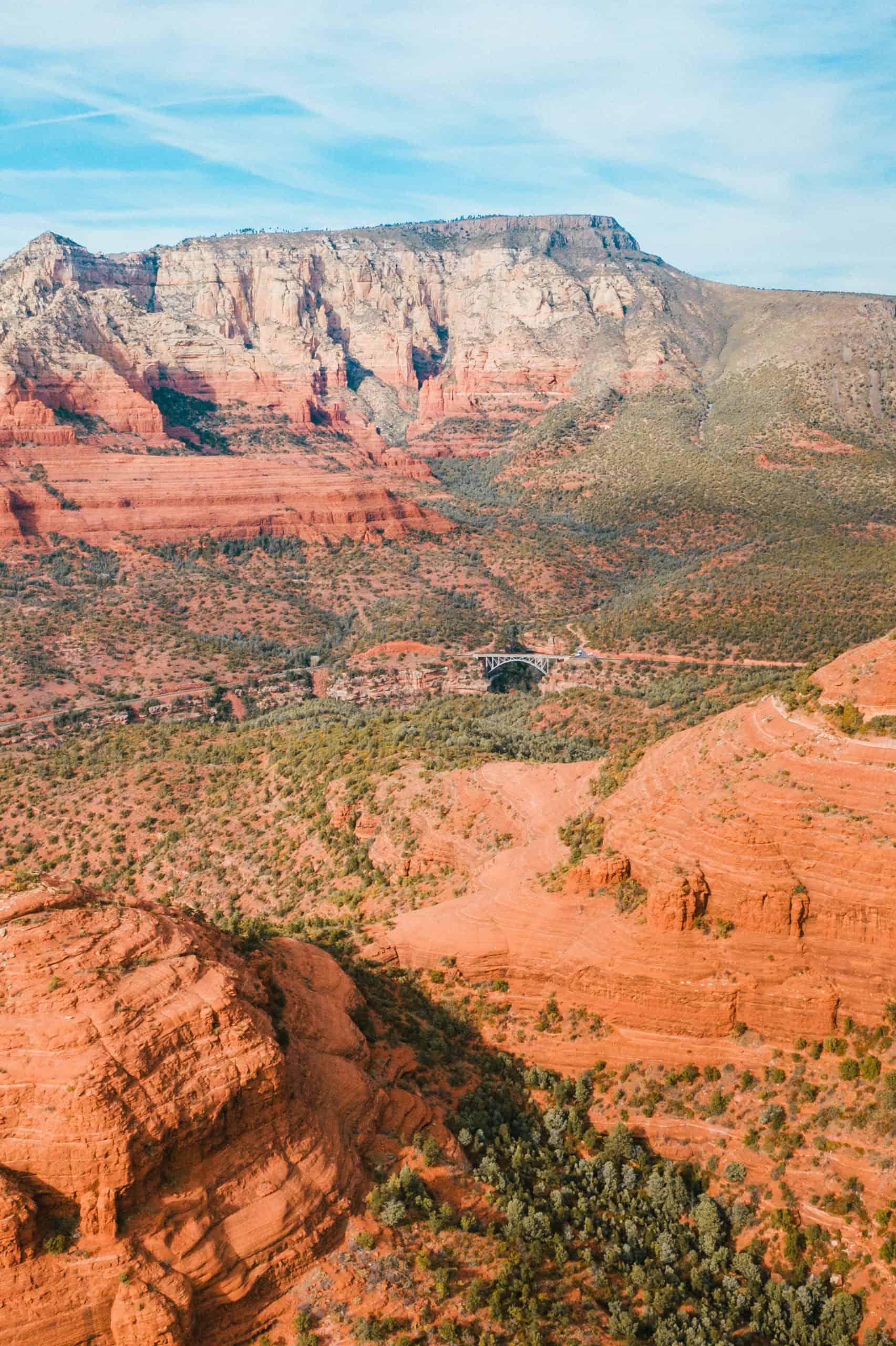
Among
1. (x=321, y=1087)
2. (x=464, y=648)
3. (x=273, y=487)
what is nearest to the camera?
(x=321, y=1087)

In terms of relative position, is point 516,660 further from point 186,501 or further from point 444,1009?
point 444,1009

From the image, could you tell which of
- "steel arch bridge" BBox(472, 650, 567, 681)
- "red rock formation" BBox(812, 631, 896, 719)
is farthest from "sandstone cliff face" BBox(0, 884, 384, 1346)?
"steel arch bridge" BBox(472, 650, 567, 681)

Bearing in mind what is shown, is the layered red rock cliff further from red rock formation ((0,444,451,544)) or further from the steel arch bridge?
red rock formation ((0,444,451,544))

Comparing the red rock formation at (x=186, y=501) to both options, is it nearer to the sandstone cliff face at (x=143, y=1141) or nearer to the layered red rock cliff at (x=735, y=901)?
the layered red rock cliff at (x=735, y=901)

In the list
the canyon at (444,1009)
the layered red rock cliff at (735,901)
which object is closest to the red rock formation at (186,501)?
the canyon at (444,1009)

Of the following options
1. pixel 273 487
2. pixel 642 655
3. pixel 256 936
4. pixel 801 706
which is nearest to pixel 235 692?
pixel 642 655

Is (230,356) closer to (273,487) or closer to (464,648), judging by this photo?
(273,487)

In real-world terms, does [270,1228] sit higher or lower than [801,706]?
lower

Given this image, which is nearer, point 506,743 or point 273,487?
point 506,743
